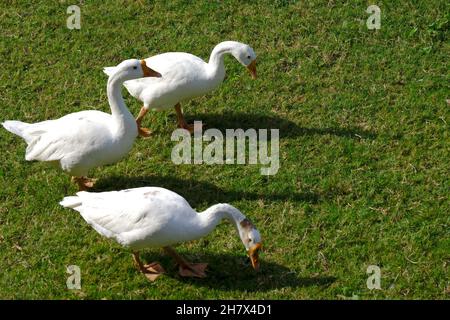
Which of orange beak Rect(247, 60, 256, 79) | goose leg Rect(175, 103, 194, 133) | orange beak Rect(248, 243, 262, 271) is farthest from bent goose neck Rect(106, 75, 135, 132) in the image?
orange beak Rect(248, 243, 262, 271)

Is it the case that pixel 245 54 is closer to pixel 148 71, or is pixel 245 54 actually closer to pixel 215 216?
pixel 148 71

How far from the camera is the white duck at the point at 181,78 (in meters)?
7.73

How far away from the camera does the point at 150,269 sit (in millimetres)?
6520

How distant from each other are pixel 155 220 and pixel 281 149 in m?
2.08

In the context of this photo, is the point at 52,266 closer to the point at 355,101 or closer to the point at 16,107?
the point at 16,107

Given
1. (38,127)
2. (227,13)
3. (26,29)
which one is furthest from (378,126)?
(26,29)

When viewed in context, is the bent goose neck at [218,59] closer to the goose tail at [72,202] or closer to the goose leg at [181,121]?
the goose leg at [181,121]

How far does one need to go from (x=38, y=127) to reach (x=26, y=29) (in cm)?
267

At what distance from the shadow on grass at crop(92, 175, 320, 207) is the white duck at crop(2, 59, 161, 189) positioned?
42cm

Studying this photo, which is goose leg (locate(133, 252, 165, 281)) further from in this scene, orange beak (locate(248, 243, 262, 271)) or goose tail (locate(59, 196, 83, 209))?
orange beak (locate(248, 243, 262, 271))

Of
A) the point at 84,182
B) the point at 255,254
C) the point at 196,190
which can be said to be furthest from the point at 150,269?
the point at 84,182

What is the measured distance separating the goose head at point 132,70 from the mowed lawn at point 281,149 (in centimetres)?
94

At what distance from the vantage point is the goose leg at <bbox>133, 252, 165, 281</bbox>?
6469mm

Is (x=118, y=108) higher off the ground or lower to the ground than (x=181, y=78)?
lower
